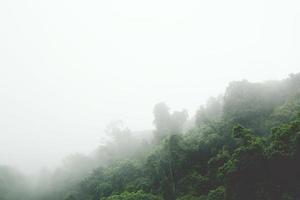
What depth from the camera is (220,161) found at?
33531 mm

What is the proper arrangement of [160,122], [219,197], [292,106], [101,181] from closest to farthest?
[219,197] < [292,106] < [101,181] < [160,122]

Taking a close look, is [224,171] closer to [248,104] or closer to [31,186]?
[248,104]

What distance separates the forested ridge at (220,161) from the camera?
83.9ft

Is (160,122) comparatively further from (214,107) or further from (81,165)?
(81,165)

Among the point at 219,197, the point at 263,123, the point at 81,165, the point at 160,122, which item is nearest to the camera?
the point at 219,197

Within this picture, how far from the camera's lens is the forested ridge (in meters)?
25.6

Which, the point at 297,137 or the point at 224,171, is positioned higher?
the point at 297,137

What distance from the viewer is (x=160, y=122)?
65250 mm

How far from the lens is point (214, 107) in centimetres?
6631

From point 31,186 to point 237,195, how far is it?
62944 millimetres

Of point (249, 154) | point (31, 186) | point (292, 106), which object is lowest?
point (31, 186)

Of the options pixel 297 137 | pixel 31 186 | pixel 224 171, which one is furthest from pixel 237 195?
pixel 31 186

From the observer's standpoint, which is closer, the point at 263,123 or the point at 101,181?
the point at 263,123

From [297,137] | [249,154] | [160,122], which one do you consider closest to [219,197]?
[249,154]
